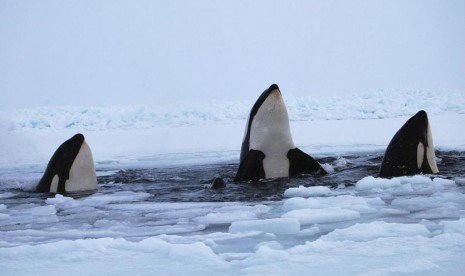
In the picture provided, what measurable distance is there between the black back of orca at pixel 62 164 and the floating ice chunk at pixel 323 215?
468 centimetres

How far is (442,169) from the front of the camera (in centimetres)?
961

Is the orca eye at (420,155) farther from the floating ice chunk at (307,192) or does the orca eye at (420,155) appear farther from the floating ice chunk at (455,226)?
the floating ice chunk at (455,226)

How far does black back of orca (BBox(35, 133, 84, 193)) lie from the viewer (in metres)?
9.78

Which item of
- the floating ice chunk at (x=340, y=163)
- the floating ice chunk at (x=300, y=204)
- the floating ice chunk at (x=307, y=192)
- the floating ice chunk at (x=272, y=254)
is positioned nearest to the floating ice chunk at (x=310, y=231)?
the floating ice chunk at (x=272, y=254)

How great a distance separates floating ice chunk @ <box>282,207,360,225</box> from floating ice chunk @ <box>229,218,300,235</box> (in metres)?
0.35

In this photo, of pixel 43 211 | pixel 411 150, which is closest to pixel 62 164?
pixel 43 211

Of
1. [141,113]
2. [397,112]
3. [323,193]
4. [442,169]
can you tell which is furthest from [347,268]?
[141,113]

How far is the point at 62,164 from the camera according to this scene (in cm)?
980

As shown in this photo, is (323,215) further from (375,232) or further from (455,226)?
(455,226)

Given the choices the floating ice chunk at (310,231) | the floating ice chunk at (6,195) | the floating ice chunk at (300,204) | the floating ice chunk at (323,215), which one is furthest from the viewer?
the floating ice chunk at (6,195)

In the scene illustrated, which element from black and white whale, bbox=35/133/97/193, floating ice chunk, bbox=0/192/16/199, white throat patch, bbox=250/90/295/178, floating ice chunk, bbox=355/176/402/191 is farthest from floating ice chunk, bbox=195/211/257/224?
floating ice chunk, bbox=0/192/16/199

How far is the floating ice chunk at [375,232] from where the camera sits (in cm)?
493

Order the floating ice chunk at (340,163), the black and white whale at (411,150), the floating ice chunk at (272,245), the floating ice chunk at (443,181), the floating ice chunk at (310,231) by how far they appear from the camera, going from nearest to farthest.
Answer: the floating ice chunk at (272,245) → the floating ice chunk at (310,231) → the floating ice chunk at (443,181) → the black and white whale at (411,150) → the floating ice chunk at (340,163)

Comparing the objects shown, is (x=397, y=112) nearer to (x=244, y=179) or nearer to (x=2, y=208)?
(x=244, y=179)
